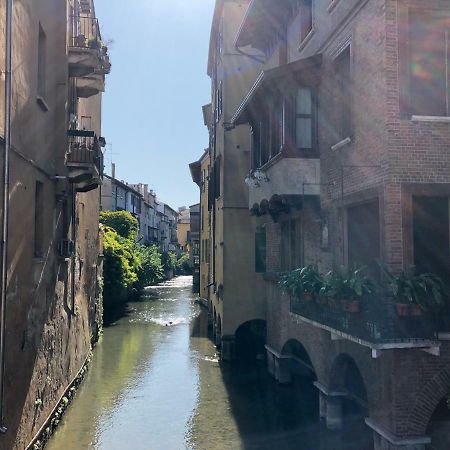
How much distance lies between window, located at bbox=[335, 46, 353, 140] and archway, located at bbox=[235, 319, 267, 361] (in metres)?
11.7

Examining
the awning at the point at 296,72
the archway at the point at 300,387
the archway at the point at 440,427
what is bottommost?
the archway at the point at 300,387

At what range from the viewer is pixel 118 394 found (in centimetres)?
1573

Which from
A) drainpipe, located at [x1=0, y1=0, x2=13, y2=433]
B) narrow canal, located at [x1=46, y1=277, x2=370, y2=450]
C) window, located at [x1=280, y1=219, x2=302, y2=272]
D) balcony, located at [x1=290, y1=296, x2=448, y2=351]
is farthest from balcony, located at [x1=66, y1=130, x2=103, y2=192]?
balcony, located at [x1=290, y1=296, x2=448, y2=351]

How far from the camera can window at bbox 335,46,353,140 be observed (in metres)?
10.4

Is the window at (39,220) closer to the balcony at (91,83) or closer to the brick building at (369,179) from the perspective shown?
the brick building at (369,179)

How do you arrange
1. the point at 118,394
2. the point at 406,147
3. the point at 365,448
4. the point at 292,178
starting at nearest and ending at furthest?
1. the point at 406,147
2. the point at 365,448
3. the point at 292,178
4. the point at 118,394

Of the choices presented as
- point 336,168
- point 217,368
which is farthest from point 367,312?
point 217,368

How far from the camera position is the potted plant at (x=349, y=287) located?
8.13 metres

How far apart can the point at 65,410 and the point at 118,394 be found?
2.14m

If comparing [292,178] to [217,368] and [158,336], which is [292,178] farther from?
[158,336]

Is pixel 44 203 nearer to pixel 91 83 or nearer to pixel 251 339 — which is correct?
pixel 91 83

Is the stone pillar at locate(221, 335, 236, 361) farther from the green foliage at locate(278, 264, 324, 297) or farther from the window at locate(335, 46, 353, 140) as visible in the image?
the window at locate(335, 46, 353, 140)

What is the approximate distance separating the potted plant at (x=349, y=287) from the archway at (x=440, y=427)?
90.6 inches

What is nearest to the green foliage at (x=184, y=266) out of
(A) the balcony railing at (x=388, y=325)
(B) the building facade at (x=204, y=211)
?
(B) the building facade at (x=204, y=211)
